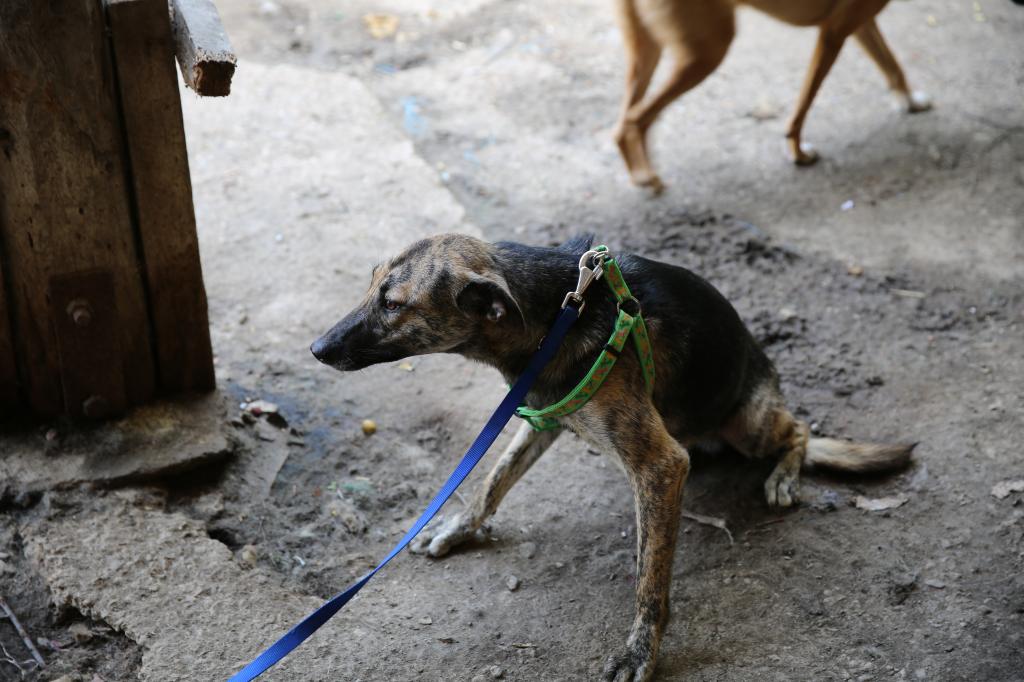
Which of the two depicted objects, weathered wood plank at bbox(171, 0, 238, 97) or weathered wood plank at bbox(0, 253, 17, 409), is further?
weathered wood plank at bbox(0, 253, 17, 409)

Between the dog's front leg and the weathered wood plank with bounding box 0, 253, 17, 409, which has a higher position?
the weathered wood plank with bounding box 0, 253, 17, 409

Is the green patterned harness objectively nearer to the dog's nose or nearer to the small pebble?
the dog's nose

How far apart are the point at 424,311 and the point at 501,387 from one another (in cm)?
147

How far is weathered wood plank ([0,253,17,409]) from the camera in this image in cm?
334

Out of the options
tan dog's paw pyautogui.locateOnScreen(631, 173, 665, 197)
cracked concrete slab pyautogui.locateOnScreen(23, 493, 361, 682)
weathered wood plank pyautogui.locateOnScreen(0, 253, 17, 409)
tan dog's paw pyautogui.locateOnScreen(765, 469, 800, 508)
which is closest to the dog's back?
tan dog's paw pyautogui.locateOnScreen(765, 469, 800, 508)

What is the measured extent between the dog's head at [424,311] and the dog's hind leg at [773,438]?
3.83ft

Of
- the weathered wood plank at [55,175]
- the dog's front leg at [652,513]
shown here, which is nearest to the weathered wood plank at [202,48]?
the weathered wood plank at [55,175]

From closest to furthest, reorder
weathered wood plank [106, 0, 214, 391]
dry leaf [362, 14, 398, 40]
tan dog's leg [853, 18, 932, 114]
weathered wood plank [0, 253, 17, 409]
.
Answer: weathered wood plank [106, 0, 214, 391], weathered wood plank [0, 253, 17, 409], tan dog's leg [853, 18, 932, 114], dry leaf [362, 14, 398, 40]

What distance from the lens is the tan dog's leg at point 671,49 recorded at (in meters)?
5.37

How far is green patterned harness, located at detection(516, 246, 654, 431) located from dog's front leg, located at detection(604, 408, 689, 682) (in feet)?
0.53

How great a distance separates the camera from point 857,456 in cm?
371

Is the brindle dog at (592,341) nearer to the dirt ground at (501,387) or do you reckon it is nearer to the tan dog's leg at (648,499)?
the tan dog's leg at (648,499)

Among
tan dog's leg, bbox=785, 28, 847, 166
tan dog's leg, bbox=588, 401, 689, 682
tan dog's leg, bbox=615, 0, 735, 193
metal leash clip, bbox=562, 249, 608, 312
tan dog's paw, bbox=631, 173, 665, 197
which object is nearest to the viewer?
metal leash clip, bbox=562, 249, 608, 312

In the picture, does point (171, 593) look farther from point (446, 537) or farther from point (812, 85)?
point (812, 85)
